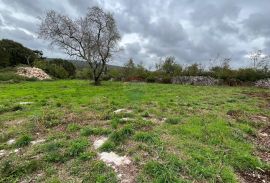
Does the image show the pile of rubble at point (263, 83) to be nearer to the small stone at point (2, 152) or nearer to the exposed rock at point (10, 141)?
the exposed rock at point (10, 141)

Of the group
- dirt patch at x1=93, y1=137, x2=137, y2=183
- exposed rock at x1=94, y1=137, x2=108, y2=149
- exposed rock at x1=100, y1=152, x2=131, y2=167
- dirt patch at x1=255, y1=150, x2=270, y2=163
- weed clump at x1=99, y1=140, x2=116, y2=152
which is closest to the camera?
dirt patch at x1=93, y1=137, x2=137, y2=183

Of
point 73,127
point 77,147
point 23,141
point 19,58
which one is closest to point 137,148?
point 77,147

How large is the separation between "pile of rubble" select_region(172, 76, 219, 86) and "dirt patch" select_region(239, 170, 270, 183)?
2607 centimetres

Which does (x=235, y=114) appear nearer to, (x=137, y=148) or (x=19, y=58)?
(x=137, y=148)

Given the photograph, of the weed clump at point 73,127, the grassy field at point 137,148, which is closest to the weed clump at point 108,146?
the grassy field at point 137,148

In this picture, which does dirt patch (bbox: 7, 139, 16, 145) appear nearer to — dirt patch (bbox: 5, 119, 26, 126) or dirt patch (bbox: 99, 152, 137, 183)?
dirt patch (bbox: 5, 119, 26, 126)

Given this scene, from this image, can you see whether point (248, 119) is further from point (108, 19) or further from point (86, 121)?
point (108, 19)

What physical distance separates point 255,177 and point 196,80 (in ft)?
88.8

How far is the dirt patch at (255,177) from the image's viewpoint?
424 centimetres

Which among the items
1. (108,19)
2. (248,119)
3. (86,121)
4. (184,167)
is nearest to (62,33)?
(108,19)

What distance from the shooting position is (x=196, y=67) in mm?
33562

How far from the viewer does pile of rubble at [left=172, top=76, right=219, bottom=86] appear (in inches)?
1164

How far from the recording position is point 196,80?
99.8 ft

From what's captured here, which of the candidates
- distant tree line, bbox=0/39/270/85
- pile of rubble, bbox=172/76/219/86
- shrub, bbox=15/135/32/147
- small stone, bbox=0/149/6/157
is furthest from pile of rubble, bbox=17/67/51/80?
small stone, bbox=0/149/6/157
